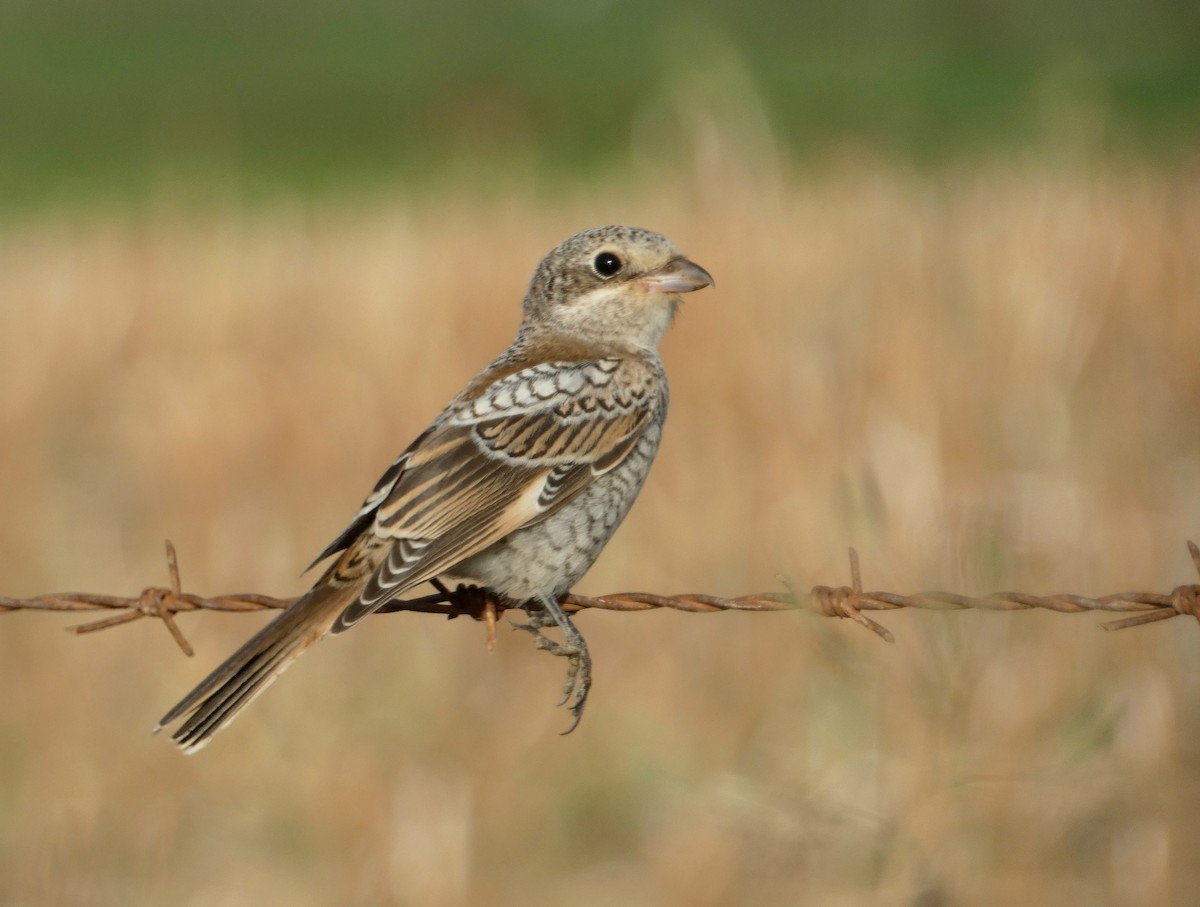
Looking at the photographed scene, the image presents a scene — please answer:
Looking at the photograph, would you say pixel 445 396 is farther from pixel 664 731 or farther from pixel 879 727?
pixel 879 727

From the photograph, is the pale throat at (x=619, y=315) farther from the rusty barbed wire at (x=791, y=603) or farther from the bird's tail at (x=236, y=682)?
the bird's tail at (x=236, y=682)

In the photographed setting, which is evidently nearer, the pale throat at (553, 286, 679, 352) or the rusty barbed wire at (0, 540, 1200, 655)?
the rusty barbed wire at (0, 540, 1200, 655)

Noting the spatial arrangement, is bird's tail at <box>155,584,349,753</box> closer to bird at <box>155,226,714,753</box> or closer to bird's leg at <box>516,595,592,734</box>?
bird at <box>155,226,714,753</box>

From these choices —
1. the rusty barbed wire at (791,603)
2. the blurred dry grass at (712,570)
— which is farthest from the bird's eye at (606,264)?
the rusty barbed wire at (791,603)

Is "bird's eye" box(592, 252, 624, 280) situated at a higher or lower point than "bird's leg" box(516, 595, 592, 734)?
higher

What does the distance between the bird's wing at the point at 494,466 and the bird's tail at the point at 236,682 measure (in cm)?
13

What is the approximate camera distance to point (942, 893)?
13.9ft

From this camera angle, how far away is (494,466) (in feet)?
13.8

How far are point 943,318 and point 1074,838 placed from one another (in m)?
2.74

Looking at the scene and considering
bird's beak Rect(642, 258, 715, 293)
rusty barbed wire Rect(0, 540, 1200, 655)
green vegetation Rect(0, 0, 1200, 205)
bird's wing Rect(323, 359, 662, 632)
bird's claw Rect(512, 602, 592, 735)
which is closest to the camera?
rusty barbed wire Rect(0, 540, 1200, 655)

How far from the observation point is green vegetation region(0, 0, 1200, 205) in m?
11.8

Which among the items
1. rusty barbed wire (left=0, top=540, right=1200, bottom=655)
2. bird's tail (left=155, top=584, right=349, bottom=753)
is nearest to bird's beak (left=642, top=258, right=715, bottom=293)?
rusty barbed wire (left=0, top=540, right=1200, bottom=655)

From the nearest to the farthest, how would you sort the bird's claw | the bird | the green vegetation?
1. the bird
2. the bird's claw
3. the green vegetation

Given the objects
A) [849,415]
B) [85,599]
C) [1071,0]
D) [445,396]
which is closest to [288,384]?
[445,396]
